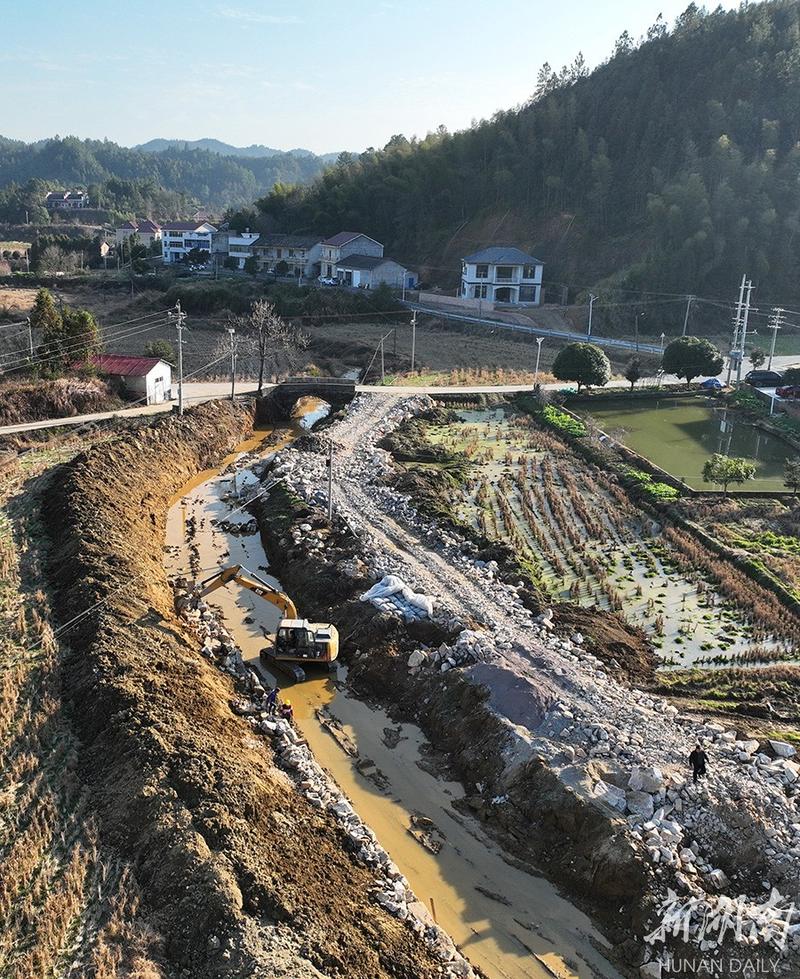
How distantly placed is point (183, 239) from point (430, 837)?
66576 mm

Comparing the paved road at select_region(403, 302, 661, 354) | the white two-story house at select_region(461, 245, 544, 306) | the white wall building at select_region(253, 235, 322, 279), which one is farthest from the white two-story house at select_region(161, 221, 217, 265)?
the white two-story house at select_region(461, 245, 544, 306)

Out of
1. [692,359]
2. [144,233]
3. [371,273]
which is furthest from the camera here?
[144,233]

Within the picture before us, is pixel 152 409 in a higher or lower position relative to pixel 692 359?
lower

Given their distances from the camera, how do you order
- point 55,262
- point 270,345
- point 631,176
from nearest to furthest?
point 270,345
point 631,176
point 55,262

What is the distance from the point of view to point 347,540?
1777cm

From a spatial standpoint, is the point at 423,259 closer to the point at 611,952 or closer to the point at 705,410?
the point at 705,410

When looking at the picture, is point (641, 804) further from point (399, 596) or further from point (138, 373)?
point (138, 373)

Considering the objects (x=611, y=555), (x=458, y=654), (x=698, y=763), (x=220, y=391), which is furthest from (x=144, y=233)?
(x=698, y=763)

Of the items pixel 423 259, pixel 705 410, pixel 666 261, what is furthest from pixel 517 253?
pixel 705 410

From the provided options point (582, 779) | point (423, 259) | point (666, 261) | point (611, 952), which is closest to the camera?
point (611, 952)

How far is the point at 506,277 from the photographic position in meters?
50.8

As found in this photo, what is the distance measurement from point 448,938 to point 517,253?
46.7m

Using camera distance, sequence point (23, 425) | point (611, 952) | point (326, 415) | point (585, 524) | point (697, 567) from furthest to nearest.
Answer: point (326, 415) → point (23, 425) → point (585, 524) → point (697, 567) → point (611, 952)

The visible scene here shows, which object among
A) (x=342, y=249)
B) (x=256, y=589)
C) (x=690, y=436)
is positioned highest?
(x=342, y=249)
